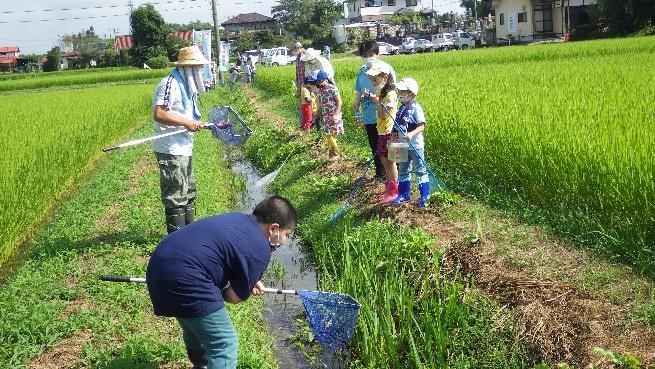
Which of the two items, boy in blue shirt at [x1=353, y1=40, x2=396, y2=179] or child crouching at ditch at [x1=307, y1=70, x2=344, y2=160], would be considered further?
child crouching at ditch at [x1=307, y1=70, x2=344, y2=160]

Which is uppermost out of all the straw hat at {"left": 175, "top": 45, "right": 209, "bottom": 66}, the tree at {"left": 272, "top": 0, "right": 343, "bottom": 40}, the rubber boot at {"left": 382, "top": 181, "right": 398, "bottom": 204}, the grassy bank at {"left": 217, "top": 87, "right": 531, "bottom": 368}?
the tree at {"left": 272, "top": 0, "right": 343, "bottom": 40}

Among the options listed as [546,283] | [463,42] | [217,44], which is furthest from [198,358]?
[463,42]

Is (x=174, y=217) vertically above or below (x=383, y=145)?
below

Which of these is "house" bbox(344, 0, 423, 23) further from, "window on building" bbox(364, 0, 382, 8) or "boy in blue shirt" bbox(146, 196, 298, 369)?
"boy in blue shirt" bbox(146, 196, 298, 369)

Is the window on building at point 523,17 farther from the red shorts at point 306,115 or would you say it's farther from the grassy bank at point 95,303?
the grassy bank at point 95,303

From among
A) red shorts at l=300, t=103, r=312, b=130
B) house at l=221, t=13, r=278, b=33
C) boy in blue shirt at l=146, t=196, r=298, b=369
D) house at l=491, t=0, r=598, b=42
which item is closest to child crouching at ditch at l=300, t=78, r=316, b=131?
red shorts at l=300, t=103, r=312, b=130

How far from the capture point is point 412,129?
598cm

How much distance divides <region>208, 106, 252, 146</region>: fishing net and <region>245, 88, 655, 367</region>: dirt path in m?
1.60

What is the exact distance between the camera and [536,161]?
5.64 metres

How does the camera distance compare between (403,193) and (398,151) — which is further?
(403,193)

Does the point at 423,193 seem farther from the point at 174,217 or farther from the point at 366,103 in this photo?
the point at 174,217

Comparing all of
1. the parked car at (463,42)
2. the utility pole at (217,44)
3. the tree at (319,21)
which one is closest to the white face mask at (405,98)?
the utility pole at (217,44)

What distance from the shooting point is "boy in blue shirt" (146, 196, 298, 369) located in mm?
2982

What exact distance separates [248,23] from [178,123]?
3212 inches
